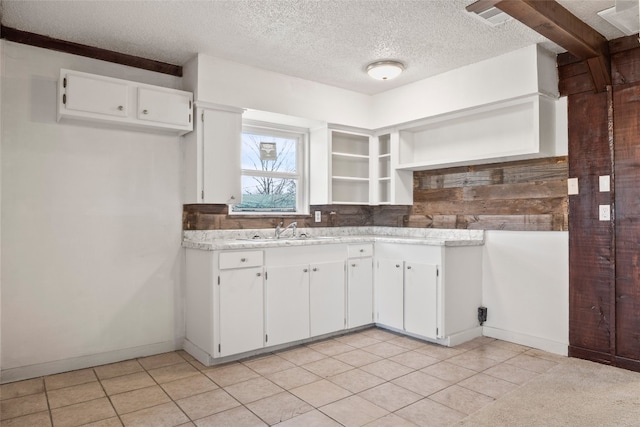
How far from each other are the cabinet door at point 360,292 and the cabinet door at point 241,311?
980 mm

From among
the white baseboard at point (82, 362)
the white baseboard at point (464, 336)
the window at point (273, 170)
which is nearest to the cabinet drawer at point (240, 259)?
the window at point (273, 170)

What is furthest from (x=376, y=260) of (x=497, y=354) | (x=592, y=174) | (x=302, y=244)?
(x=592, y=174)

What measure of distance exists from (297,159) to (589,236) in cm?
282

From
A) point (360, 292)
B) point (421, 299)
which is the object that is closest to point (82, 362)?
point (360, 292)

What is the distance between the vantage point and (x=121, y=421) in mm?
2318

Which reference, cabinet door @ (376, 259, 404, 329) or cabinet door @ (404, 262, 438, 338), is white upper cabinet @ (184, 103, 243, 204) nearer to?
cabinet door @ (376, 259, 404, 329)

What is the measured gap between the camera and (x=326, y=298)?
378cm

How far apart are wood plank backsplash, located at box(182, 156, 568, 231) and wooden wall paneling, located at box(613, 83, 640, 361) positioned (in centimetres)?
39

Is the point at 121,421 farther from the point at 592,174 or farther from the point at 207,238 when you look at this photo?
the point at 592,174

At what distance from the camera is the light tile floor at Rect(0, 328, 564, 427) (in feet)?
7.70

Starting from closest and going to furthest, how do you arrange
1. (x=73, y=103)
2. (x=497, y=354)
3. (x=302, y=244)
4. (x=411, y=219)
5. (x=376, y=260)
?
(x=73, y=103)
(x=497, y=354)
(x=302, y=244)
(x=376, y=260)
(x=411, y=219)

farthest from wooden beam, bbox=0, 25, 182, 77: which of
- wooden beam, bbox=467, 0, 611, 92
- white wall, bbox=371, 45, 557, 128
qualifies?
wooden beam, bbox=467, 0, 611, 92

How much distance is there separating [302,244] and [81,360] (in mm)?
1951

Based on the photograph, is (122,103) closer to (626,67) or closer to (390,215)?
(390,215)
